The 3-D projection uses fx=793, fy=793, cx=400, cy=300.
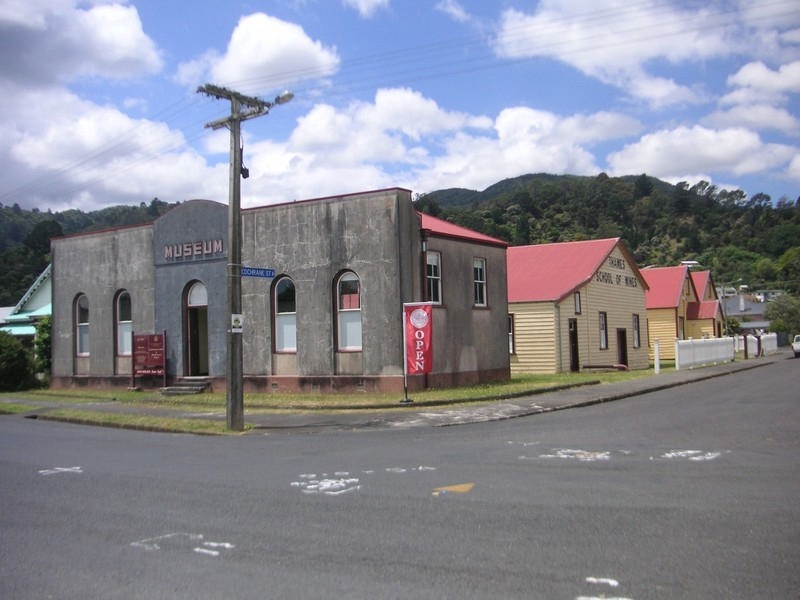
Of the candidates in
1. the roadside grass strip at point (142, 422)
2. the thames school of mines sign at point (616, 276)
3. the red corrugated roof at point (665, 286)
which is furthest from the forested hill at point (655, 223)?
the roadside grass strip at point (142, 422)

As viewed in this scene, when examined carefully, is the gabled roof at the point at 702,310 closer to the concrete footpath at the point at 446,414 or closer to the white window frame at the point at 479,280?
the white window frame at the point at 479,280

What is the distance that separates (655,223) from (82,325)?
11227 cm

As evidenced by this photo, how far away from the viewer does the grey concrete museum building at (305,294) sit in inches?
906

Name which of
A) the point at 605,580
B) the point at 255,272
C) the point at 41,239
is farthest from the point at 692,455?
the point at 41,239

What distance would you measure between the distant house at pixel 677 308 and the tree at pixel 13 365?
108ft

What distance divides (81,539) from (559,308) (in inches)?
1128

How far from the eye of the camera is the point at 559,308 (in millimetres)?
34125

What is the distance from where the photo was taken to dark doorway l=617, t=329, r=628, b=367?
130 feet

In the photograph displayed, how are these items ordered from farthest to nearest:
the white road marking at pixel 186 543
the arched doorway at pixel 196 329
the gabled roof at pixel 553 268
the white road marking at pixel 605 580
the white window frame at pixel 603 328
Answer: the white window frame at pixel 603 328, the gabled roof at pixel 553 268, the arched doorway at pixel 196 329, the white road marking at pixel 186 543, the white road marking at pixel 605 580

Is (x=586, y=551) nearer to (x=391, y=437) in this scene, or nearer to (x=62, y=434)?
(x=391, y=437)

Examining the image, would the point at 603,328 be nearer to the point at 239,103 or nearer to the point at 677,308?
the point at 677,308

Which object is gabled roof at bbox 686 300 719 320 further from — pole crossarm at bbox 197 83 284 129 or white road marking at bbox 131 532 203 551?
white road marking at bbox 131 532 203 551

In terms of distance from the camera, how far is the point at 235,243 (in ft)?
55.0

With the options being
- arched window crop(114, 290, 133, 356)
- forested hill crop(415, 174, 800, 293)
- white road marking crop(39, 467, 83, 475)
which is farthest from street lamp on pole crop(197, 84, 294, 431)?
forested hill crop(415, 174, 800, 293)
